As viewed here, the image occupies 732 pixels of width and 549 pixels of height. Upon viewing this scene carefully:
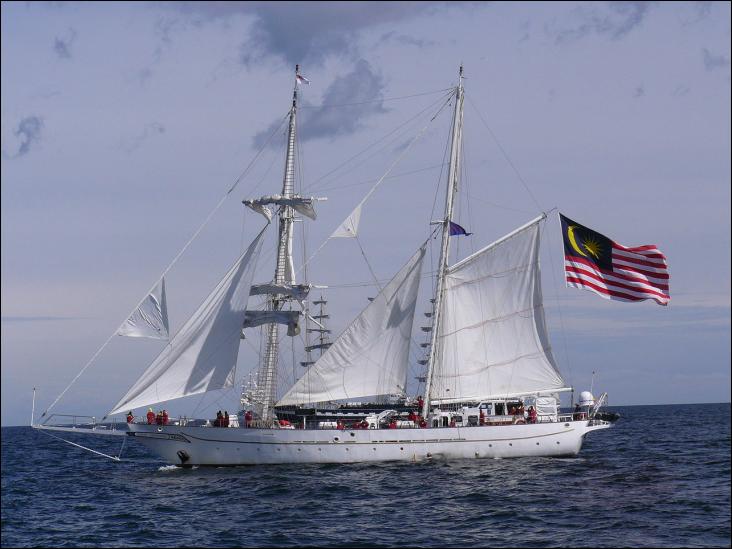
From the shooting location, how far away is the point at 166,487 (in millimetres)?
49000

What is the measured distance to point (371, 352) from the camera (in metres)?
57.9

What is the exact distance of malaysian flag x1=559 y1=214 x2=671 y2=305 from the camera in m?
52.7

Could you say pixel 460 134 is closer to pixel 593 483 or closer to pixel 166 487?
pixel 593 483

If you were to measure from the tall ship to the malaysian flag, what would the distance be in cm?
332

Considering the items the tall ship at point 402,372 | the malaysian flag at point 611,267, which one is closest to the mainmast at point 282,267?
the tall ship at point 402,372

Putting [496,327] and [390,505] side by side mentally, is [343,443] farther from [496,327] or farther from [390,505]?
[390,505]

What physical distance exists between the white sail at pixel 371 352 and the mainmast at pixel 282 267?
4735mm

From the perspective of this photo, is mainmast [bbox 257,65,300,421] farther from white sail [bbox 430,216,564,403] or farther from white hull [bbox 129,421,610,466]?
white sail [bbox 430,216,564,403]

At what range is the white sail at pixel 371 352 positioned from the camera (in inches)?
2259

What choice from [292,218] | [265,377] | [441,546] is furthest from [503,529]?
[292,218]

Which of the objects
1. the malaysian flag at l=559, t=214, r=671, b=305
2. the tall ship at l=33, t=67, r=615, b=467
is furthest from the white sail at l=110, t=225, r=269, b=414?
the malaysian flag at l=559, t=214, r=671, b=305

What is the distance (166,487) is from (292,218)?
76.9 ft

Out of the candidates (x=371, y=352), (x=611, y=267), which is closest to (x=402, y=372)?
(x=371, y=352)

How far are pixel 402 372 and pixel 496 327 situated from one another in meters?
6.79
